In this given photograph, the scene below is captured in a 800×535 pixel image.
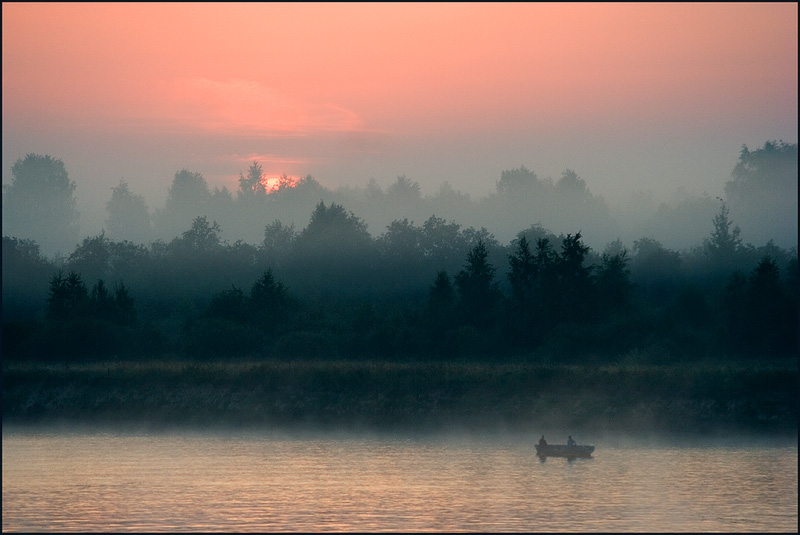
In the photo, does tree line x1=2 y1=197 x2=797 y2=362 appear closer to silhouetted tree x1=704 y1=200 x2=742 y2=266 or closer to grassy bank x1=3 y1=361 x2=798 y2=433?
grassy bank x1=3 y1=361 x2=798 y2=433

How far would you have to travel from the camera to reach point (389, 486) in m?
43.8

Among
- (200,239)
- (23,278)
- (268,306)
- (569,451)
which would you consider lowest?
(569,451)

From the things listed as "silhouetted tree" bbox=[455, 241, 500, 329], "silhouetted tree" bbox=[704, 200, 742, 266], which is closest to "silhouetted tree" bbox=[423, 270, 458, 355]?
"silhouetted tree" bbox=[455, 241, 500, 329]

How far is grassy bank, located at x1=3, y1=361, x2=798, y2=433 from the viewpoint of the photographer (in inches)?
2576

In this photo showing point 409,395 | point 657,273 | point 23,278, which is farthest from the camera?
point 23,278

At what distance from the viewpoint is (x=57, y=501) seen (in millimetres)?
39969

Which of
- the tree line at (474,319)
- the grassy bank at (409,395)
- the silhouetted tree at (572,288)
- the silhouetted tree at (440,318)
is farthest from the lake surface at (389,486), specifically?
the silhouetted tree at (572,288)

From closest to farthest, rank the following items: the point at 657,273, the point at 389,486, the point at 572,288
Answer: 1. the point at 389,486
2. the point at 572,288
3. the point at 657,273

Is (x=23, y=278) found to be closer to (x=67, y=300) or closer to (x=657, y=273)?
(x=67, y=300)

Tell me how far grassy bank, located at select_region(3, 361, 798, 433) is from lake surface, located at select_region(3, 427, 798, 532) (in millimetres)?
6424

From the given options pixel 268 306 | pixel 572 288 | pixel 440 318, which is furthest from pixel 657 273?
pixel 268 306

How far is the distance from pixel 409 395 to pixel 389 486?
28060 millimetres

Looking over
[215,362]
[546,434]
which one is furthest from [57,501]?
[215,362]

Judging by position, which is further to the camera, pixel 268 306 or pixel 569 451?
pixel 268 306
